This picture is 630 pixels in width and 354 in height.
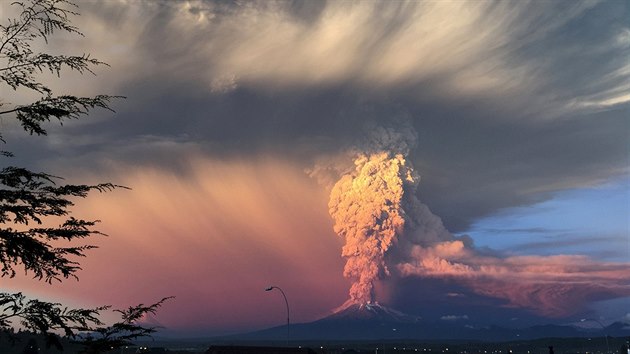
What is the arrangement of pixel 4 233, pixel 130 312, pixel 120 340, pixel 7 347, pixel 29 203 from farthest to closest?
pixel 7 347 → pixel 130 312 → pixel 120 340 → pixel 29 203 → pixel 4 233

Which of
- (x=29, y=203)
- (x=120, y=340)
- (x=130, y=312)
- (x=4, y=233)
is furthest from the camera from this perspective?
(x=130, y=312)

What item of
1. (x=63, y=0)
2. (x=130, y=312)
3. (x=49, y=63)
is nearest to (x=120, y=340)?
(x=130, y=312)

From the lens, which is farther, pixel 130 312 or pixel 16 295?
pixel 130 312

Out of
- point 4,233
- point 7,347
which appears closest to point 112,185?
point 4,233

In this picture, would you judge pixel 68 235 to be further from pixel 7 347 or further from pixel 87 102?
pixel 7 347

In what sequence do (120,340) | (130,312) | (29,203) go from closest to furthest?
(29,203) → (120,340) → (130,312)

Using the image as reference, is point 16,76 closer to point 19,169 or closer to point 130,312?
point 19,169

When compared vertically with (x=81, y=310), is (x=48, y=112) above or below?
above

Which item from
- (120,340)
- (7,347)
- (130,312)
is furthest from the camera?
(7,347)

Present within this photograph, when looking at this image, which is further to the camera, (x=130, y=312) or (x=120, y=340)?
(x=130, y=312)
